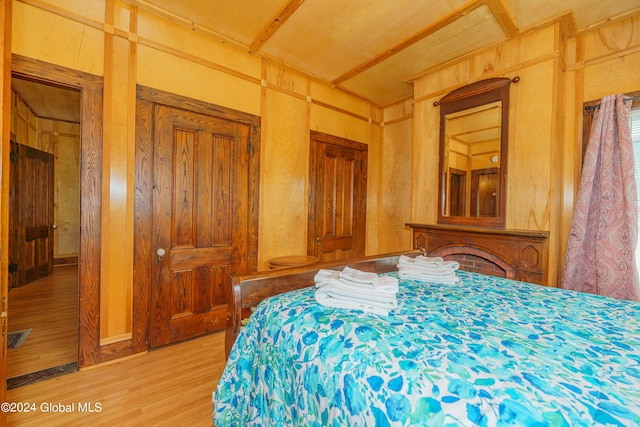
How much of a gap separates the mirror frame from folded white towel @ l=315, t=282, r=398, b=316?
1998mm

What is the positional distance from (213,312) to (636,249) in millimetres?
3854

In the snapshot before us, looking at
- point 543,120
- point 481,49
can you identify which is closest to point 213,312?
point 543,120

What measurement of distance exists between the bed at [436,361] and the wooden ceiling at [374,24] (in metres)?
2.23

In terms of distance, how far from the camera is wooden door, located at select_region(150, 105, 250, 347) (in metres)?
2.43

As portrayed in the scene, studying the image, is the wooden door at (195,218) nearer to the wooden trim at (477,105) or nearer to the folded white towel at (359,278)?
the folded white towel at (359,278)

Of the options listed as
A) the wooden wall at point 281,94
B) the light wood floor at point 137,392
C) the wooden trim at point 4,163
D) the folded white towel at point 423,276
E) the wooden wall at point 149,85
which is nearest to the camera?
the wooden trim at point 4,163

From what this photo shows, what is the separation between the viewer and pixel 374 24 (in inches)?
96.4

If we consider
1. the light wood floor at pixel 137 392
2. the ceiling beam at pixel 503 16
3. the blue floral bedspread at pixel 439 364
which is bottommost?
the light wood floor at pixel 137 392

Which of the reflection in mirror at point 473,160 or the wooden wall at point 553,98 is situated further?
the reflection in mirror at point 473,160

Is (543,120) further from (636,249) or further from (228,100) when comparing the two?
(228,100)

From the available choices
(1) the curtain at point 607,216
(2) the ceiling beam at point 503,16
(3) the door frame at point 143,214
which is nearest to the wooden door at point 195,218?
(3) the door frame at point 143,214

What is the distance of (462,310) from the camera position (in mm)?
1269

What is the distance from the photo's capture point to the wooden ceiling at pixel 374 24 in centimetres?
221

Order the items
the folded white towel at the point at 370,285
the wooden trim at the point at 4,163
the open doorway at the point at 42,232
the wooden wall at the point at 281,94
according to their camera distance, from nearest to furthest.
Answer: the wooden trim at the point at 4,163 < the folded white towel at the point at 370,285 < the wooden wall at the point at 281,94 < the open doorway at the point at 42,232
